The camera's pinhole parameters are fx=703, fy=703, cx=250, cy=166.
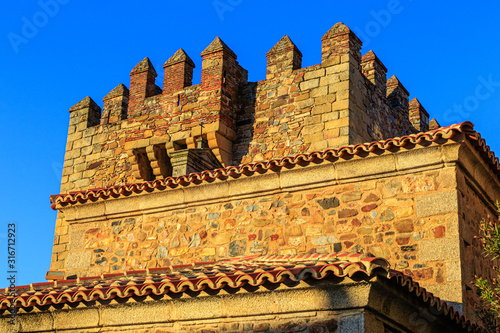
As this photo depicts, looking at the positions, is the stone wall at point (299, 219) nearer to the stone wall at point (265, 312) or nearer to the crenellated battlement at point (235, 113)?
the stone wall at point (265, 312)

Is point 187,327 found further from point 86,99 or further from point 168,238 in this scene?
point 86,99

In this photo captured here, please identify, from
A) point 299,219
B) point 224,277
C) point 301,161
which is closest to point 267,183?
point 301,161

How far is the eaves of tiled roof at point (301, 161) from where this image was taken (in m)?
8.80

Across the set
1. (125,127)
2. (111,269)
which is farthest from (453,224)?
(125,127)

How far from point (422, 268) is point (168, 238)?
149 inches

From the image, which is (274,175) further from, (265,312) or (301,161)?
(265,312)

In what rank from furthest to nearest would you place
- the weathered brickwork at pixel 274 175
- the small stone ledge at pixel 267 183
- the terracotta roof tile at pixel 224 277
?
the small stone ledge at pixel 267 183
the weathered brickwork at pixel 274 175
the terracotta roof tile at pixel 224 277

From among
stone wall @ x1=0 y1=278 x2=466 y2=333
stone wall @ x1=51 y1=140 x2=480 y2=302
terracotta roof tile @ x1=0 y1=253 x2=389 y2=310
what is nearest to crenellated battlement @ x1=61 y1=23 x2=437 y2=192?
stone wall @ x1=51 y1=140 x2=480 y2=302

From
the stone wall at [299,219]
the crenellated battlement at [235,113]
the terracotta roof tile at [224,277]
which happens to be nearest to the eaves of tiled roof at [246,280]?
the terracotta roof tile at [224,277]

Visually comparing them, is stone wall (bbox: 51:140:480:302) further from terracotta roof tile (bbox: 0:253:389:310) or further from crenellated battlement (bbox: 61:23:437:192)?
crenellated battlement (bbox: 61:23:437:192)

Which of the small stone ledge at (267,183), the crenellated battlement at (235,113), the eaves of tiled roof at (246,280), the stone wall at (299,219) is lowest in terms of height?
the eaves of tiled roof at (246,280)

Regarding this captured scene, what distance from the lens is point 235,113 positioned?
48.0 ft

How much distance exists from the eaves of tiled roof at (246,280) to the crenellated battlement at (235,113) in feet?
16.0

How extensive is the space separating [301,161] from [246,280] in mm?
3226
